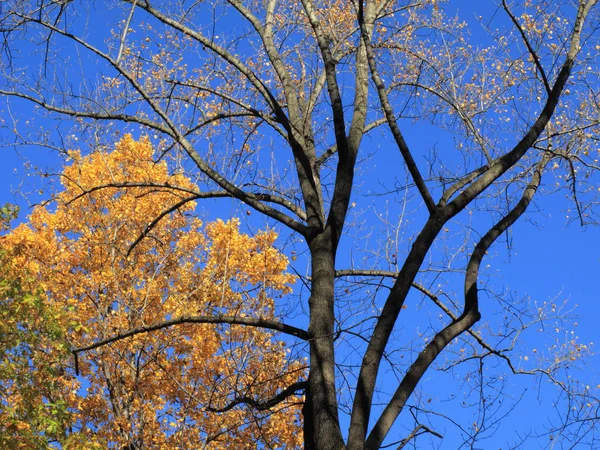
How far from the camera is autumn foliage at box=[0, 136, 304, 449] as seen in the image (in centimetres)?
1009

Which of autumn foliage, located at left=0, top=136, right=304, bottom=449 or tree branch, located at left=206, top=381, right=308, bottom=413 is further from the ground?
autumn foliage, located at left=0, top=136, right=304, bottom=449

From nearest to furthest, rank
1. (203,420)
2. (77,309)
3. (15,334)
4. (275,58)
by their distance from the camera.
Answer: (275,58) < (15,334) < (203,420) < (77,309)

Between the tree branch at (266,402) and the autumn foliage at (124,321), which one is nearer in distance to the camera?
the tree branch at (266,402)

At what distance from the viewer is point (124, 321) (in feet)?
45.0

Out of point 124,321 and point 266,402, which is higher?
point 124,321

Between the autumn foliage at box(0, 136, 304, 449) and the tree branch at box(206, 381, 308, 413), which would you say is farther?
the autumn foliage at box(0, 136, 304, 449)

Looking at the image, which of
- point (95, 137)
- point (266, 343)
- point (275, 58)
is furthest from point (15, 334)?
point (275, 58)

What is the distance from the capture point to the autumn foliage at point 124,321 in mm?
10086

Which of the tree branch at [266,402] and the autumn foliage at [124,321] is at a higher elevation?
the autumn foliage at [124,321]

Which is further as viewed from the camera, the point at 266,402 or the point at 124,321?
the point at 124,321

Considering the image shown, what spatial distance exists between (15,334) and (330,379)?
22.4 ft

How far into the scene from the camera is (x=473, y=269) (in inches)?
207

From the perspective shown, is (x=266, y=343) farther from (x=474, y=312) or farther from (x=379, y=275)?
(x=474, y=312)

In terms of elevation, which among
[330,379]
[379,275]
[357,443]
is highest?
[379,275]
